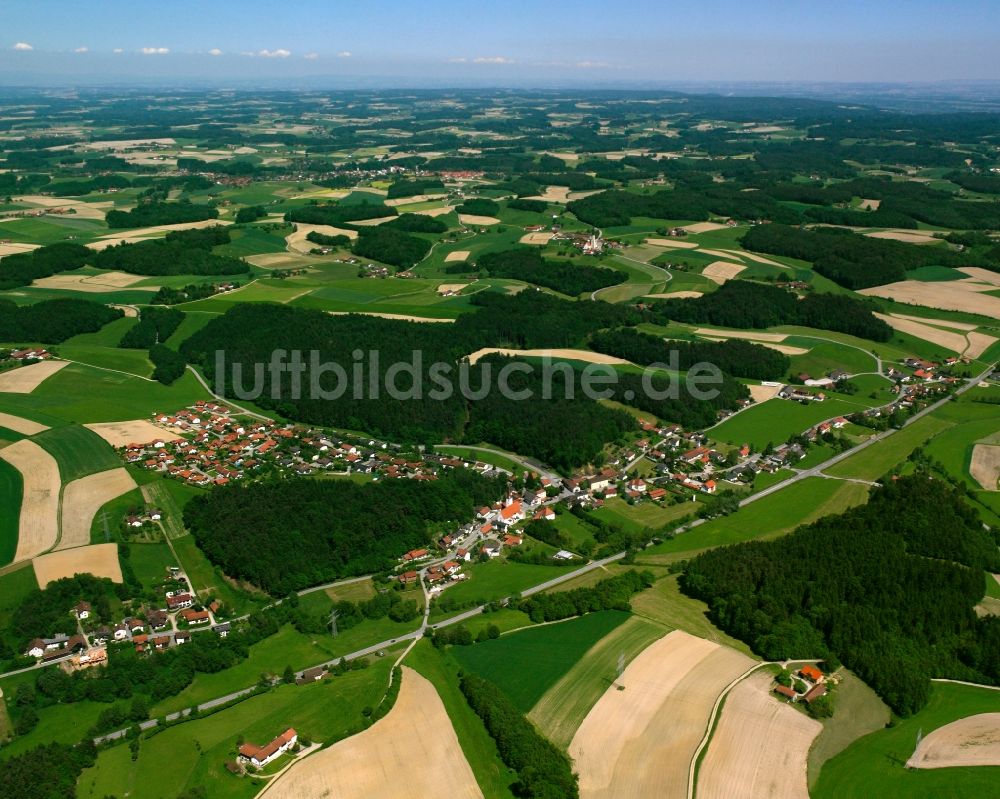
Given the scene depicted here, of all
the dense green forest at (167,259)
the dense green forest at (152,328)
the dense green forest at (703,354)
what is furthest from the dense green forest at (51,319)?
the dense green forest at (703,354)

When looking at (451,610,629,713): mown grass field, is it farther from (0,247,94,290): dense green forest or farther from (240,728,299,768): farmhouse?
(0,247,94,290): dense green forest

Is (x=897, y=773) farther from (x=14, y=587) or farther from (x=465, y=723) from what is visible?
(x=14, y=587)

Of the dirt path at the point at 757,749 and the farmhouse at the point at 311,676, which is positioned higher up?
the dirt path at the point at 757,749

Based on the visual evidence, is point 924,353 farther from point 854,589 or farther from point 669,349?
point 854,589

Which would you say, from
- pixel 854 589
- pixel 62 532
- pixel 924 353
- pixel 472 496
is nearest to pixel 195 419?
pixel 62 532

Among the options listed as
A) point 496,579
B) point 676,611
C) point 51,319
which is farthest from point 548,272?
point 676,611

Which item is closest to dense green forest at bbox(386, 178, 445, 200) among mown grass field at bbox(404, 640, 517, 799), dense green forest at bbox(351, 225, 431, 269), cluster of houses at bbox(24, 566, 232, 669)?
dense green forest at bbox(351, 225, 431, 269)

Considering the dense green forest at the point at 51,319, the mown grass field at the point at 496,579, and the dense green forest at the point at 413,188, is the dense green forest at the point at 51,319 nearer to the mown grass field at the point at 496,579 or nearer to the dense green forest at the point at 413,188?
the mown grass field at the point at 496,579
